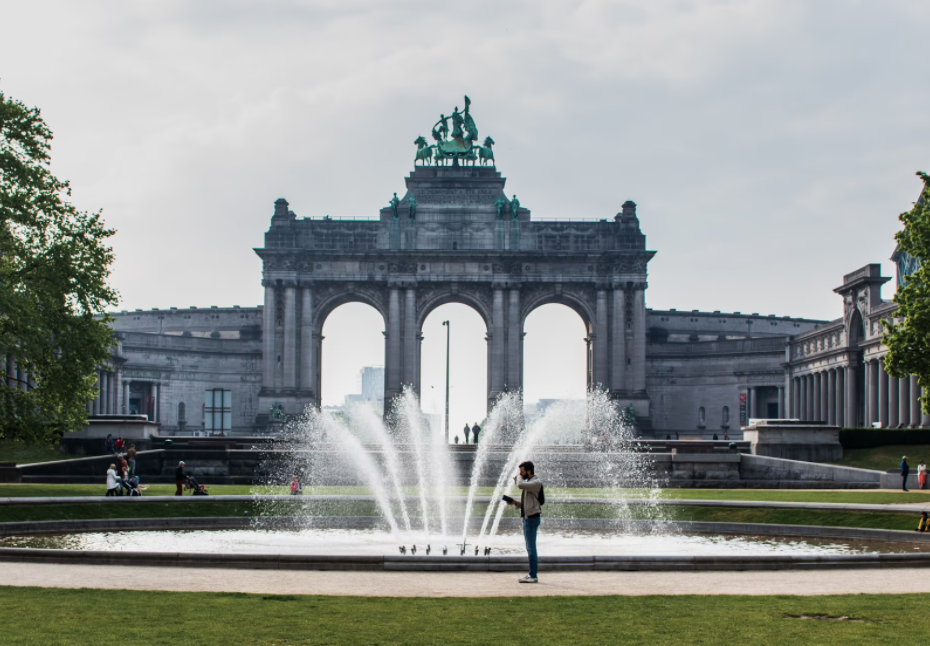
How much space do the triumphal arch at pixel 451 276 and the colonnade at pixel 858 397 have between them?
1409cm

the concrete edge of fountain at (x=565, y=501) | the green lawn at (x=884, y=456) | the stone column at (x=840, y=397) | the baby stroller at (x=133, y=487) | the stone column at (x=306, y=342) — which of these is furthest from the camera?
the stone column at (x=306, y=342)

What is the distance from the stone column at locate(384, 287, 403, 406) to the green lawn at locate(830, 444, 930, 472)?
43.8m

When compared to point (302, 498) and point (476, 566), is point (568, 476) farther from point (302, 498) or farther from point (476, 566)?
point (476, 566)

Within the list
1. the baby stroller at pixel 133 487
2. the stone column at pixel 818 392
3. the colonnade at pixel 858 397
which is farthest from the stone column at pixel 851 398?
the baby stroller at pixel 133 487

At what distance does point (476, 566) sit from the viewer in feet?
65.3

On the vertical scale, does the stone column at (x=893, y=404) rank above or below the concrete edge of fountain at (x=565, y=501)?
above

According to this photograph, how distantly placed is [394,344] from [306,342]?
24.2 ft

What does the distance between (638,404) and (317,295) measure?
2832 centimetres

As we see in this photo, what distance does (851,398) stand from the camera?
8394 cm

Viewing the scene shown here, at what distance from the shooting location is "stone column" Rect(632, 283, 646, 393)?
9644 centimetres

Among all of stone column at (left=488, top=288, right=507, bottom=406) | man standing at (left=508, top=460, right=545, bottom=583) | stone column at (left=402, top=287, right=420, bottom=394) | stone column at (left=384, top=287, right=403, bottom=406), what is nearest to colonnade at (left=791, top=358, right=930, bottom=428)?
stone column at (left=488, top=288, right=507, bottom=406)

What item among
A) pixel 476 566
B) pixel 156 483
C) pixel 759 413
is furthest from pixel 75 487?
pixel 759 413

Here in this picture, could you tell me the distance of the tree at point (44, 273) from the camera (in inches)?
1473

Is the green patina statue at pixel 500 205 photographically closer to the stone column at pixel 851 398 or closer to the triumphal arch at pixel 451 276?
the triumphal arch at pixel 451 276
